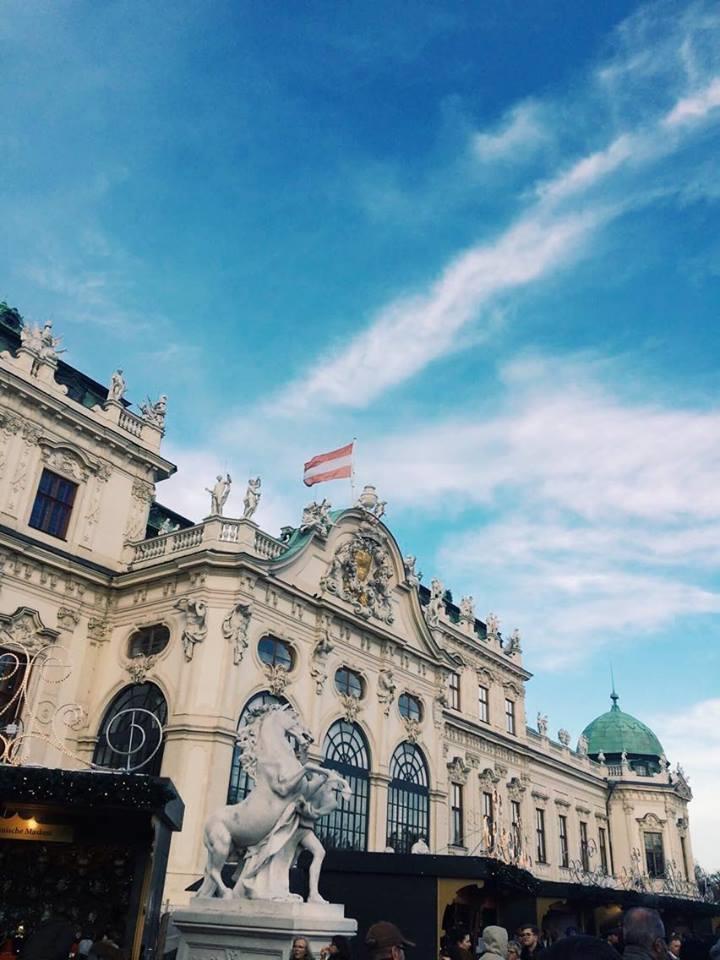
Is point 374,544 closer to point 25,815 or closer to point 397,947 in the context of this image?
point 25,815

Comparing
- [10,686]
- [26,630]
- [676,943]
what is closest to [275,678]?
[26,630]

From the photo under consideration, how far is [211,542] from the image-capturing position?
25.6 m

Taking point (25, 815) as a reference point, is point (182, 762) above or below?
above

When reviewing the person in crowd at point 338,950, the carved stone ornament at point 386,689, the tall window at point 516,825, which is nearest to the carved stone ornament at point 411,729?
the carved stone ornament at point 386,689

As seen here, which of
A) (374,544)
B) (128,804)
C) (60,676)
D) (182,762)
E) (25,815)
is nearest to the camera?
(128,804)

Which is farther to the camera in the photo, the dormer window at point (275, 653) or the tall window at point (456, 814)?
the tall window at point (456, 814)

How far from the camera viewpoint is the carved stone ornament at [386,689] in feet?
98.8

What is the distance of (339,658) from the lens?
2867cm

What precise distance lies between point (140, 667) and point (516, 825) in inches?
1012

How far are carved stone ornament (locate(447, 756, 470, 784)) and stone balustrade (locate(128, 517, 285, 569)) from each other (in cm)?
1664

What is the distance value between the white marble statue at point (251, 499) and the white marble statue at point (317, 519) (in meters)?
2.55

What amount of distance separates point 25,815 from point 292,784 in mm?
8966

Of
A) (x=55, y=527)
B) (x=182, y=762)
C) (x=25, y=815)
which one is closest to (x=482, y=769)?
(x=182, y=762)

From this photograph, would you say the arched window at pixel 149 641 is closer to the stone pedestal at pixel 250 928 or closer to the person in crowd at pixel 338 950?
the stone pedestal at pixel 250 928
